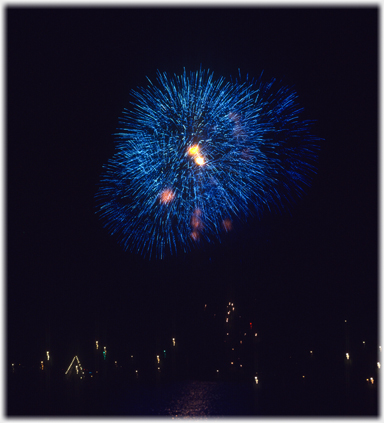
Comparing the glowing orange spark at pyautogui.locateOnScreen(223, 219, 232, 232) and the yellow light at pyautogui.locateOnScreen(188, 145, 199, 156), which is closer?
the yellow light at pyautogui.locateOnScreen(188, 145, 199, 156)

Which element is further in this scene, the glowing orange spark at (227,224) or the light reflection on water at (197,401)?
the glowing orange spark at (227,224)

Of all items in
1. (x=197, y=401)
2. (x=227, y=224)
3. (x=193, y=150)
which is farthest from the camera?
(x=227, y=224)

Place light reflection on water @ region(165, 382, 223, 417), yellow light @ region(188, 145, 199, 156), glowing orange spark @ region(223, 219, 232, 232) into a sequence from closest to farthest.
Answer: light reflection on water @ region(165, 382, 223, 417) → yellow light @ region(188, 145, 199, 156) → glowing orange spark @ region(223, 219, 232, 232)

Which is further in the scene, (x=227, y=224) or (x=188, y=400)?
(x=227, y=224)

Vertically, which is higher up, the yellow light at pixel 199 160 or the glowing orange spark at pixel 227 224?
the yellow light at pixel 199 160

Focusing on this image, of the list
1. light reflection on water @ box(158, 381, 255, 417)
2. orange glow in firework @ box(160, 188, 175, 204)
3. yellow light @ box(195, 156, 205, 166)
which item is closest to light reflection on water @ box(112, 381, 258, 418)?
light reflection on water @ box(158, 381, 255, 417)

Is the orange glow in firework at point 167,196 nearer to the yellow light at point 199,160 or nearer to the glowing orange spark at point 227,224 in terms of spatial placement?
the yellow light at point 199,160

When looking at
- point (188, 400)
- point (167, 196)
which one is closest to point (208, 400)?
point (188, 400)

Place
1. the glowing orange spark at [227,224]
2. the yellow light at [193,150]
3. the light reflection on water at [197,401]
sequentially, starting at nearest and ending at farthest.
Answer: the light reflection on water at [197,401] → the yellow light at [193,150] → the glowing orange spark at [227,224]

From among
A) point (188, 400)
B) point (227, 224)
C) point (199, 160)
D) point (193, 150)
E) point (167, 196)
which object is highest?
point (193, 150)

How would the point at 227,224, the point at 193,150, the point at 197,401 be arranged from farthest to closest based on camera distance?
the point at 227,224 < the point at 193,150 < the point at 197,401

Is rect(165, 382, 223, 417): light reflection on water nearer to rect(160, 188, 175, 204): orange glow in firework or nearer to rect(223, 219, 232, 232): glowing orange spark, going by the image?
rect(223, 219, 232, 232): glowing orange spark

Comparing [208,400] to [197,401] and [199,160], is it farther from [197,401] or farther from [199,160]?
[199,160]

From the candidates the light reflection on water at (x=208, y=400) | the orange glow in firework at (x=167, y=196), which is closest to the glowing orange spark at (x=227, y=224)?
the orange glow in firework at (x=167, y=196)
